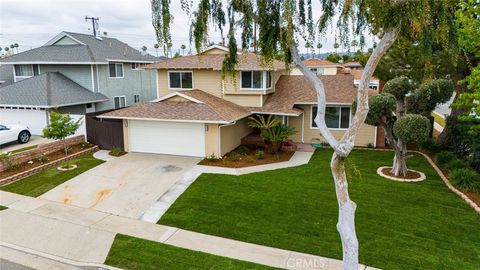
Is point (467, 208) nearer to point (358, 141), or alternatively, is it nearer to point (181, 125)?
point (358, 141)

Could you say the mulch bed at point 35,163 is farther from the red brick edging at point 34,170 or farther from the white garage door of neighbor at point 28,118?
the white garage door of neighbor at point 28,118

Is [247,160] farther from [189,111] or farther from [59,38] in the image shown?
[59,38]

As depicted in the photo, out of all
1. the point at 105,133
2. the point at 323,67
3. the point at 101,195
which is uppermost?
the point at 323,67

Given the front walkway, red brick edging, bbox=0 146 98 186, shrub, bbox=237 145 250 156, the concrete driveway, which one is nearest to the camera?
the front walkway

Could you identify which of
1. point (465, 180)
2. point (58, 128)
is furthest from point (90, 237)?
point (465, 180)

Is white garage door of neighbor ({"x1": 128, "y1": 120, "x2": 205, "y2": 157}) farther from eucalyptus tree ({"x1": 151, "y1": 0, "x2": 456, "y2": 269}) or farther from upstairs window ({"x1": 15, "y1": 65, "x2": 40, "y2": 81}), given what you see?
upstairs window ({"x1": 15, "y1": 65, "x2": 40, "y2": 81})

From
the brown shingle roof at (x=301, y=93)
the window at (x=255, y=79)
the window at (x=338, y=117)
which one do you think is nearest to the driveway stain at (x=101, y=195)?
the brown shingle roof at (x=301, y=93)

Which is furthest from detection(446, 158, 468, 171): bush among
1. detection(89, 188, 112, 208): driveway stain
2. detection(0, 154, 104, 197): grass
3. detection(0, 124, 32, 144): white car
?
detection(0, 124, 32, 144): white car
